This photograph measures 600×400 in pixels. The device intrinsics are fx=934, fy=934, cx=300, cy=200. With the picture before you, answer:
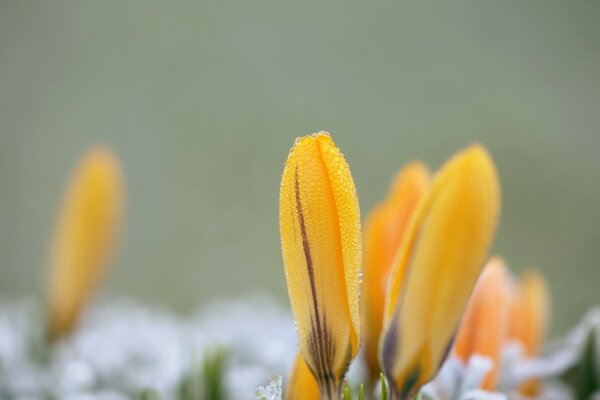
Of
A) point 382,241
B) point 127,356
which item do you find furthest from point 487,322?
point 127,356

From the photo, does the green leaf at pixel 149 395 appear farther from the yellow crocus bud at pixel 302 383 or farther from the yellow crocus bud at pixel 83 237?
the yellow crocus bud at pixel 83 237

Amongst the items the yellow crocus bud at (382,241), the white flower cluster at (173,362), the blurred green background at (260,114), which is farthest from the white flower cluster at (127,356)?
the blurred green background at (260,114)

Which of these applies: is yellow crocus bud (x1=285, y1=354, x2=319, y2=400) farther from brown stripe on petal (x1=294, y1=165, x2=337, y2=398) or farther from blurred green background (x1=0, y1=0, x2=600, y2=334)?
blurred green background (x1=0, y1=0, x2=600, y2=334)

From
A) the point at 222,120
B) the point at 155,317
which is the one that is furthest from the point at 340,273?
the point at 222,120

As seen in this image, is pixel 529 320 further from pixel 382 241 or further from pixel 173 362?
pixel 173 362

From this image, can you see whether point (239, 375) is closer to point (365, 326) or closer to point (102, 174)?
point (365, 326)

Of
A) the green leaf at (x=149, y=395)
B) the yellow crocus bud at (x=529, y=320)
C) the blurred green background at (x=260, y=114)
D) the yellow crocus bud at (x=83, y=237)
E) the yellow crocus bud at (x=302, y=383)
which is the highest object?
the blurred green background at (x=260, y=114)
